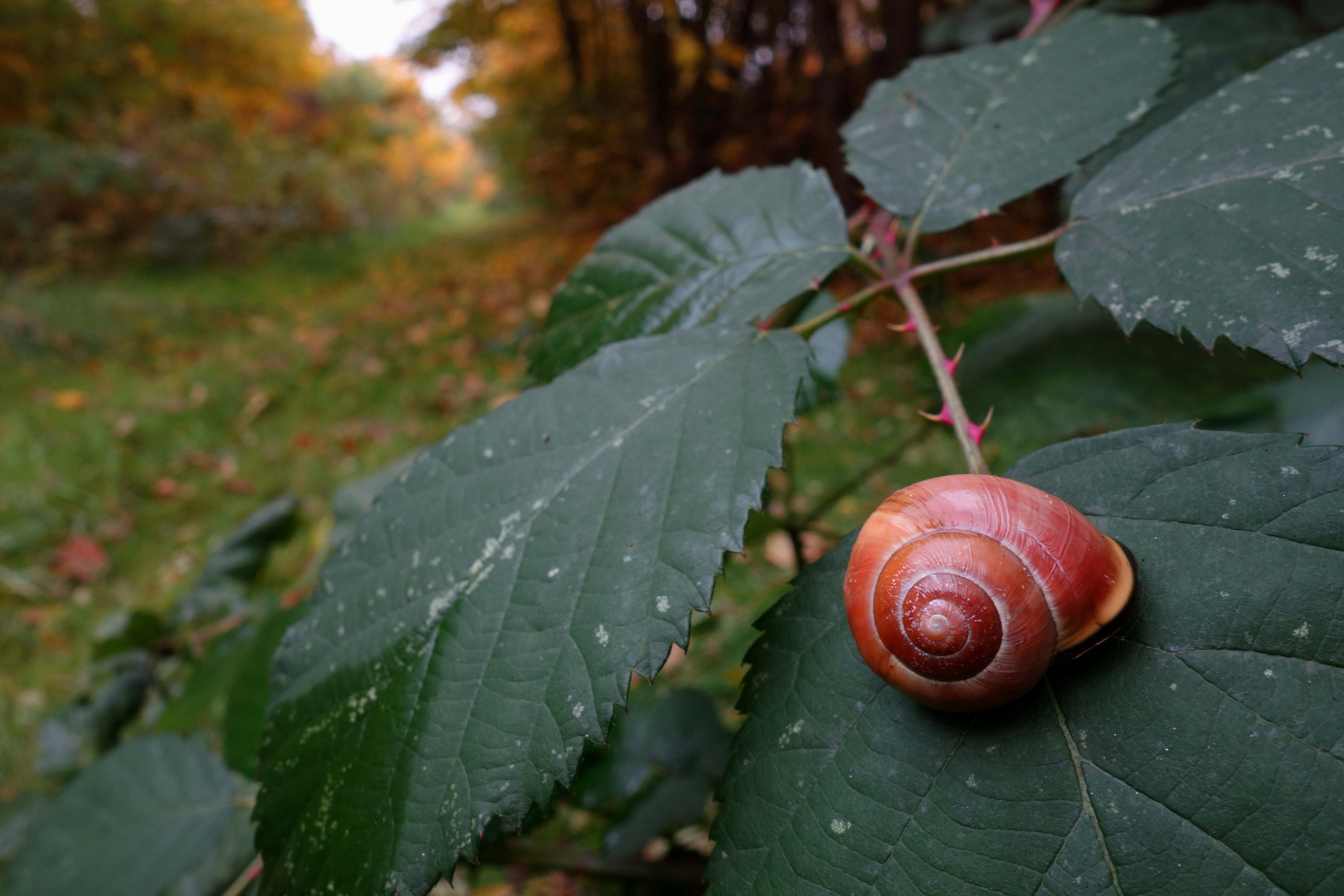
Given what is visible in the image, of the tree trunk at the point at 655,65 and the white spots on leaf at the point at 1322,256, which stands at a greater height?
the tree trunk at the point at 655,65

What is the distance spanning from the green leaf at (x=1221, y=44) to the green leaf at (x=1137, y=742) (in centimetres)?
51

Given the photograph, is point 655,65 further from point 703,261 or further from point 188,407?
point 703,261

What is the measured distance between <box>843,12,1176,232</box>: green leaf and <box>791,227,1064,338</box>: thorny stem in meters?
0.04

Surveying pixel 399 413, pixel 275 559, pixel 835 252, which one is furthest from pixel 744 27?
pixel 835 252

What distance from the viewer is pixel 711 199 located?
752 mm

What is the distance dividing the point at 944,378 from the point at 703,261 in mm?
286

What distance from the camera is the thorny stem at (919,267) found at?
22.9 inches

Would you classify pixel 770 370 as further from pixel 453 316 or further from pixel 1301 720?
pixel 453 316

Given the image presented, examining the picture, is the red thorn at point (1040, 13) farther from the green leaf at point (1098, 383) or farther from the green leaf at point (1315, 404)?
the green leaf at point (1315, 404)

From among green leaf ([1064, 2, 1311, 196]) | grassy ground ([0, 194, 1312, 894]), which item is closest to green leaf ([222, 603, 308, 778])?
grassy ground ([0, 194, 1312, 894])

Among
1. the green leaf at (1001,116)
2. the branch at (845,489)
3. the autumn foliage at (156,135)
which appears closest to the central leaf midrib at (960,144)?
the green leaf at (1001,116)

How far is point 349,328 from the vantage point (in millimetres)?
4621

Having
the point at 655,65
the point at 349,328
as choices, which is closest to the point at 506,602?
the point at 349,328

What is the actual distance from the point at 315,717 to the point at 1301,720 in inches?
22.4
